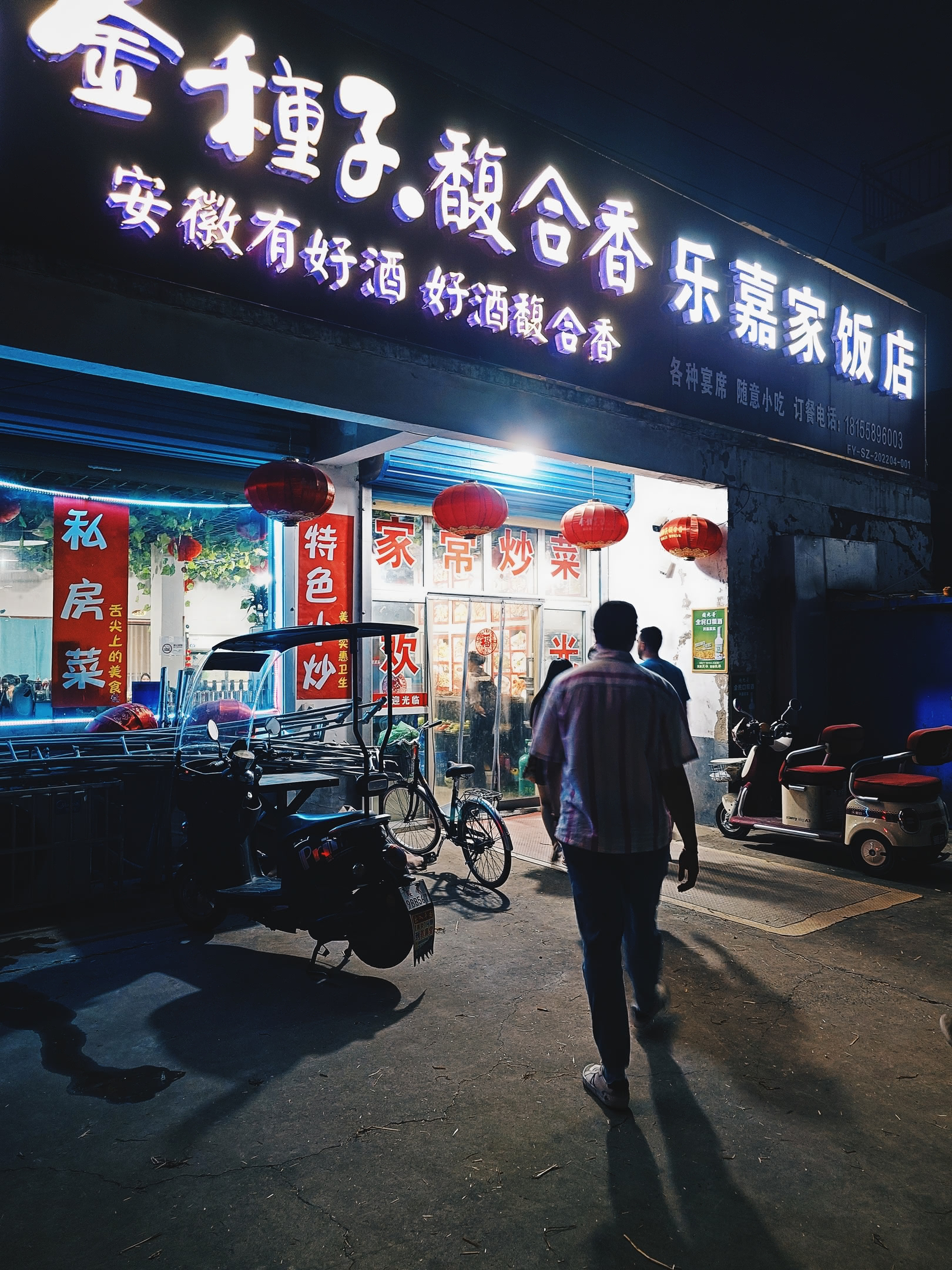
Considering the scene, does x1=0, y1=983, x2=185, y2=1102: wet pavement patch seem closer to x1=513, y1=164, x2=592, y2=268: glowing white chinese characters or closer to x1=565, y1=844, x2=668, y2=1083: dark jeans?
x1=565, y1=844, x2=668, y2=1083: dark jeans

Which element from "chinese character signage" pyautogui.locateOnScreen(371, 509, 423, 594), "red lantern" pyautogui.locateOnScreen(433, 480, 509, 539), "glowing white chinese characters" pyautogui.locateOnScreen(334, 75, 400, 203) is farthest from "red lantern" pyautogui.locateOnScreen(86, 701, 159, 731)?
"glowing white chinese characters" pyautogui.locateOnScreen(334, 75, 400, 203)

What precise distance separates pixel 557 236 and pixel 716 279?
279cm

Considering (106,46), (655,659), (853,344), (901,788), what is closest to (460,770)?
(655,659)

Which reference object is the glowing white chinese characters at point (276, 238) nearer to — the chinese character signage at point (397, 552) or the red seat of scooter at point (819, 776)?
the chinese character signage at point (397, 552)

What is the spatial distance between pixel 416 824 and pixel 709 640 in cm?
423

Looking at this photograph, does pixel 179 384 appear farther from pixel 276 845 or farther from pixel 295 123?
→ pixel 276 845

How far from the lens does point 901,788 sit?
24.1 feet

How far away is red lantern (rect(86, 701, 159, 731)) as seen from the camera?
757cm

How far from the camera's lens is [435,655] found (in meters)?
10.1

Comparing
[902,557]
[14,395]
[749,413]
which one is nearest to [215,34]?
[14,395]

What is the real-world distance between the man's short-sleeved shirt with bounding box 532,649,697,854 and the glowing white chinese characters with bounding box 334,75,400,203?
17.4 ft

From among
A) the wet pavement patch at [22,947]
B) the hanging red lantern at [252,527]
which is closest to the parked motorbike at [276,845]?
the wet pavement patch at [22,947]

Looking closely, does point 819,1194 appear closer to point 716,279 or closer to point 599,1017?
point 599,1017

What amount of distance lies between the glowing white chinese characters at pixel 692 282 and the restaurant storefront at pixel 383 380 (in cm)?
5
